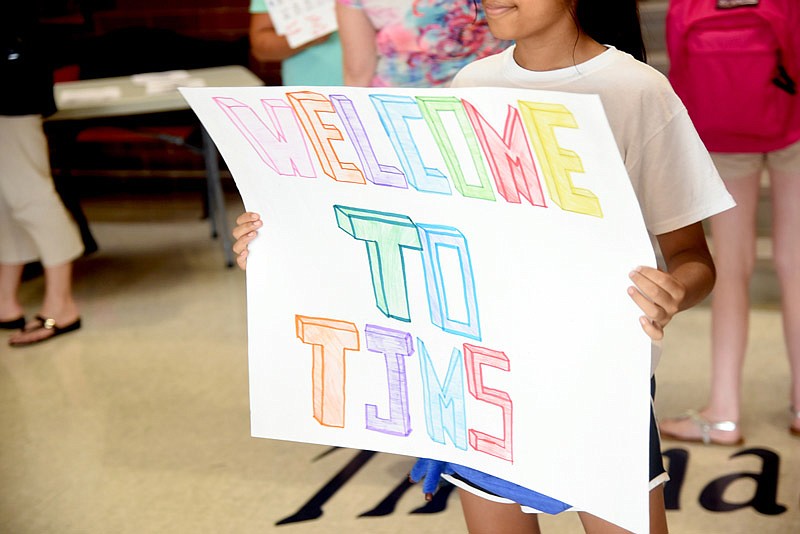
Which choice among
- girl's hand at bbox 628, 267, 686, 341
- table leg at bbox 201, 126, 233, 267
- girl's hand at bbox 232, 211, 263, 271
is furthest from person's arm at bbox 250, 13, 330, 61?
girl's hand at bbox 628, 267, 686, 341

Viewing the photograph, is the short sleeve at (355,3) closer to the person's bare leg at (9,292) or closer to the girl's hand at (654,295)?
the girl's hand at (654,295)

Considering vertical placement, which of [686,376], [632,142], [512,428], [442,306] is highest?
[632,142]

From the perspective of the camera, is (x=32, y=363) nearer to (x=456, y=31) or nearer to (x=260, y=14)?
(x=260, y=14)

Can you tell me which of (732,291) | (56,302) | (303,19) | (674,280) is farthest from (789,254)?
(56,302)

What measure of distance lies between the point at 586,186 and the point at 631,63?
9.8 inches

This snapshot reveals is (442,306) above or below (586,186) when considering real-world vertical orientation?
below

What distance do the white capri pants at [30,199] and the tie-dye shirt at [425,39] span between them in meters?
1.81

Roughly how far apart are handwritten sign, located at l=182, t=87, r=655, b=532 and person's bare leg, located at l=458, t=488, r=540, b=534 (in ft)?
0.36

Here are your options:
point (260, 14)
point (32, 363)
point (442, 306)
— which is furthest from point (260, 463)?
point (442, 306)

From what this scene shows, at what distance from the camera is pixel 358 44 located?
79.4 inches

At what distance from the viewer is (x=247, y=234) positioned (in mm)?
1151

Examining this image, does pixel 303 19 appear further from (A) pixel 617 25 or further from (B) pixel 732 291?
(A) pixel 617 25

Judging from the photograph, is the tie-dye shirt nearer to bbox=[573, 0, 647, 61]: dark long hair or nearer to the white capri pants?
bbox=[573, 0, 647, 61]: dark long hair

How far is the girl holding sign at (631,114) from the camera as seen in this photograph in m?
1.03
